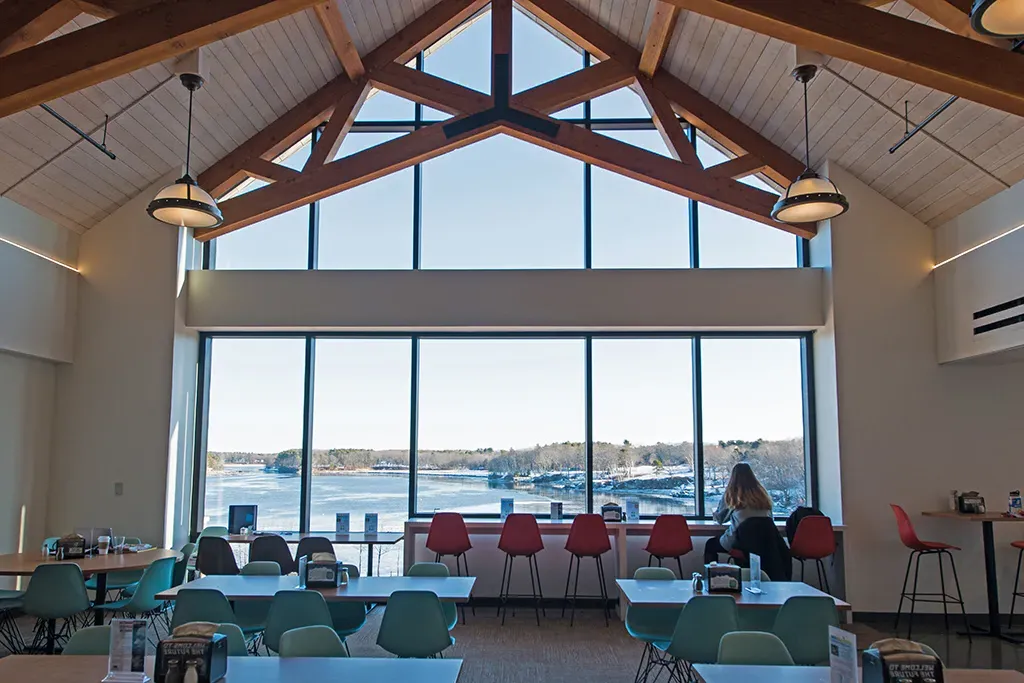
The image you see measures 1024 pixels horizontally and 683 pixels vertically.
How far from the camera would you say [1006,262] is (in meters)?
6.03

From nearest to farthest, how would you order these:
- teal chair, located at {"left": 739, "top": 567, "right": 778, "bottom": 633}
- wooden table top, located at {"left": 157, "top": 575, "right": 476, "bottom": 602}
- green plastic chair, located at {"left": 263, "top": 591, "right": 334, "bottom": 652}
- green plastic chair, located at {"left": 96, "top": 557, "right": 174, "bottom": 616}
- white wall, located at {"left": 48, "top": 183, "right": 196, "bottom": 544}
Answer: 1. green plastic chair, located at {"left": 263, "top": 591, "right": 334, "bottom": 652}
2. wooden table top, located at {"left": 157, "top": 575, "right": 476, "bottom": 602}
3. teal chair, located at {"left": 739, "top": 567, "right": 778, "bottom": 633}
4. green plastic chair, located at {"left": 96, "top": 557, "right": 174, "bottom": 616}
5. white wall, located at {"left": 48, "top": 183, "right": 196, "bottom": 544}

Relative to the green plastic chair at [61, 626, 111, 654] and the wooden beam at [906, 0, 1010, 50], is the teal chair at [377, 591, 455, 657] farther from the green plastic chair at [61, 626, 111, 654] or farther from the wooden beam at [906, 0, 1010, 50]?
the wooden beam at [906, 0, 1010, 50]

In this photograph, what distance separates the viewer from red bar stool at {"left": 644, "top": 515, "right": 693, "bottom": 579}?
6949mm

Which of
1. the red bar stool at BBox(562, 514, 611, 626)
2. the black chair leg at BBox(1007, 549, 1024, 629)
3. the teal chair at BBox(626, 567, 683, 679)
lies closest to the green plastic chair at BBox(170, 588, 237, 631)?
the teal chair at BBox(626, 567, 683, 679)

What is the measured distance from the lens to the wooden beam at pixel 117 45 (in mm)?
4270

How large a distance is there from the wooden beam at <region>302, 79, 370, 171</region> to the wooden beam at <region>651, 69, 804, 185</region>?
282 centimetres

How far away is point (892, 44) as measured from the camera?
4.28 meters

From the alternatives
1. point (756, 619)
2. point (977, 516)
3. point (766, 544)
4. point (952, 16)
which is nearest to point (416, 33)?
point (952, 16)

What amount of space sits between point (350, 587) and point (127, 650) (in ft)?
6.32

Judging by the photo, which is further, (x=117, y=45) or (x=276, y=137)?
(x=276, y=137)

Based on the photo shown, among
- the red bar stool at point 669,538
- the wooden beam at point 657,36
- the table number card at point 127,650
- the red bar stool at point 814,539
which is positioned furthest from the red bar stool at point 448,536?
the wooden beam at point 657,36

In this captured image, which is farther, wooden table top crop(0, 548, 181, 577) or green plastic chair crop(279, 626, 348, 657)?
wooden table top crop(0, 548, 181, 577)

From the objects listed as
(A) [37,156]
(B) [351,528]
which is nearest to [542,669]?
(B) [351,528]

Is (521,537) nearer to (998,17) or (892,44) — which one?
(892,44)
